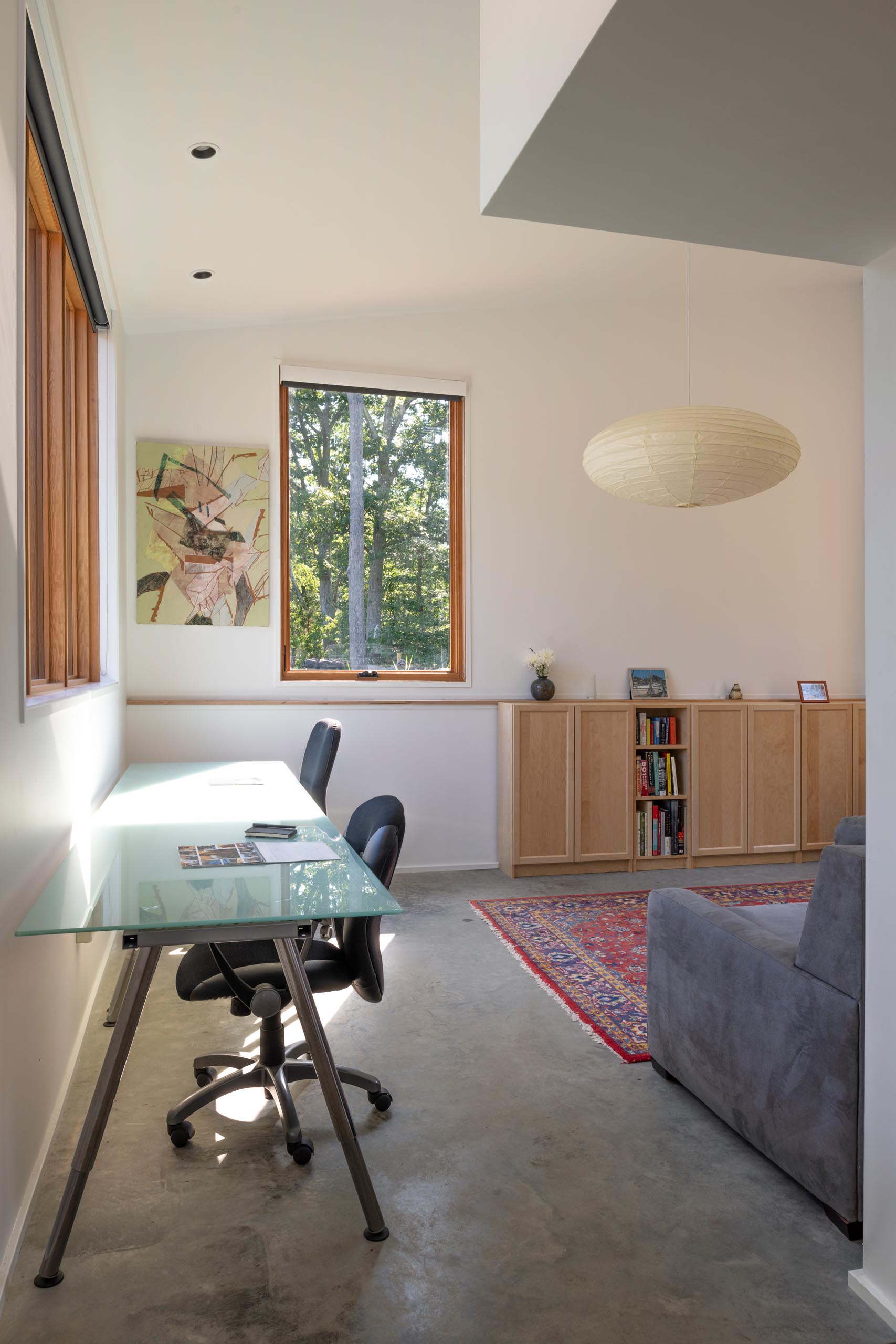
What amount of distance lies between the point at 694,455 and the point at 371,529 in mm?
2712

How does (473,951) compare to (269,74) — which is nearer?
(269,74)

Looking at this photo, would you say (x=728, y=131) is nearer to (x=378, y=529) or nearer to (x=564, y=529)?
(x=378, y=529)

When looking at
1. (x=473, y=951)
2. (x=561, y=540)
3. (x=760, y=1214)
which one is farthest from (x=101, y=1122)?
(x=561, y=540)

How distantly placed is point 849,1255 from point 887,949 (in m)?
0.72

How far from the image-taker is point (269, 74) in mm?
3143

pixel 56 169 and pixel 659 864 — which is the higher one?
pixel 56 169

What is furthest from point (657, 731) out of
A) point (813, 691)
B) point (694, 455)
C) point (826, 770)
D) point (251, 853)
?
point (251, 853)

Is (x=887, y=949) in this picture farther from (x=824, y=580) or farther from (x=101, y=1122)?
(x=824, y=580)

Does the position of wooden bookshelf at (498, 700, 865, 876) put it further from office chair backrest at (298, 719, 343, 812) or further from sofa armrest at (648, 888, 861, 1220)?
sofa armrest at (648, 888, 861, 1220)

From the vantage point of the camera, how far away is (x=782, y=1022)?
2.25 meters

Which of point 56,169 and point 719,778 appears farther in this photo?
point 719,778

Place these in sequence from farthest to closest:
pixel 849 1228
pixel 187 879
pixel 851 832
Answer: pixel 851 832, pixel 187 879, pixel 849 1228

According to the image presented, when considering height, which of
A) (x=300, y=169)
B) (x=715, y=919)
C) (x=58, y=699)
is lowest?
(x=715, y=919)

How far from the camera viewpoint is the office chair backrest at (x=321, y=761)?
434 cm
